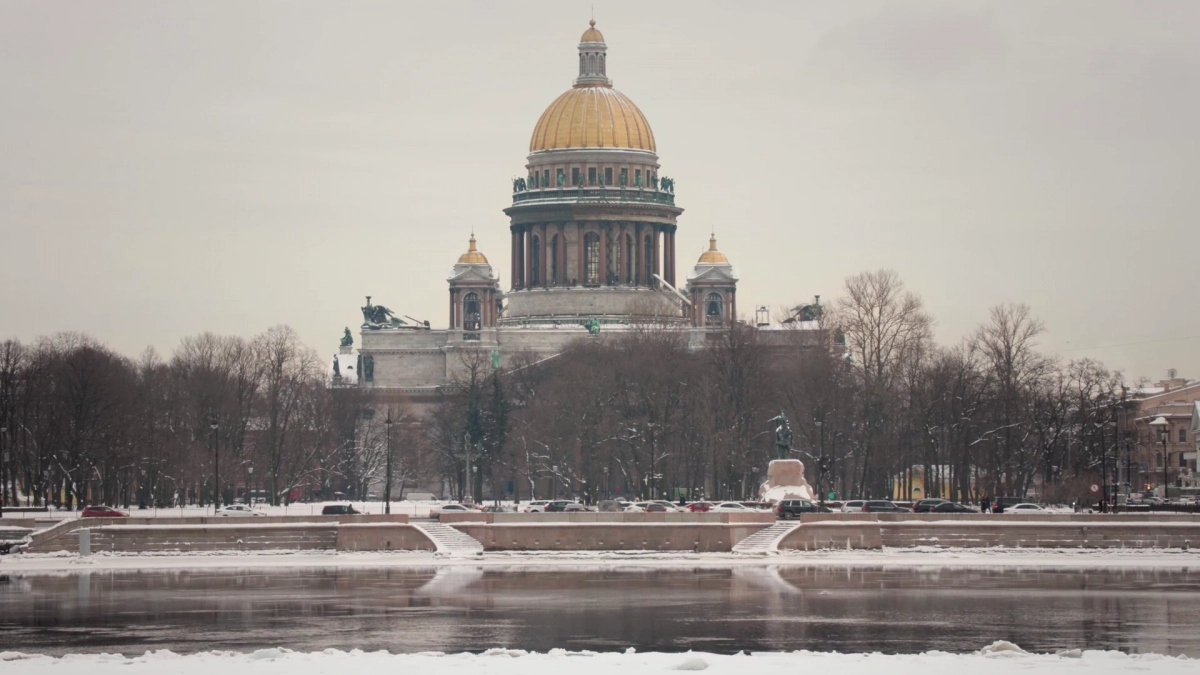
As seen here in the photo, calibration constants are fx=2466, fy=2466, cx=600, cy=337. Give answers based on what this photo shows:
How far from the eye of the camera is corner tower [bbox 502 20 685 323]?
170750mm

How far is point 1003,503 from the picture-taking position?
3666 inches

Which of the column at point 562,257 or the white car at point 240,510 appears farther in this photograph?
the column at point 562,257

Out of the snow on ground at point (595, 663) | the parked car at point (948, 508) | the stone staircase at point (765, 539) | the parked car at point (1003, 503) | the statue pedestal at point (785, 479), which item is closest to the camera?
the snow on ground at point (595, 663)

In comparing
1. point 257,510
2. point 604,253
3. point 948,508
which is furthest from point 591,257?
point 948,508

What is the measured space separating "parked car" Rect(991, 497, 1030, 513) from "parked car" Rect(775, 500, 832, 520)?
713 centimetres

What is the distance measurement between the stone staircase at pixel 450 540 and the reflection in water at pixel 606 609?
20.7ft

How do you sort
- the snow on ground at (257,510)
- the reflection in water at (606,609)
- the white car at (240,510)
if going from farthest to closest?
1. the white car at (240,510)
2. the snow on ground at (257,510)
3. the reflection in water at (606,609)

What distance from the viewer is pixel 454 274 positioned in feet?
565

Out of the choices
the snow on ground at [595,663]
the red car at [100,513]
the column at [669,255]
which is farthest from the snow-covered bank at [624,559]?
the column at [669,255]

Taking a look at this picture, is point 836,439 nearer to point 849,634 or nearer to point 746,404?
point 746,404

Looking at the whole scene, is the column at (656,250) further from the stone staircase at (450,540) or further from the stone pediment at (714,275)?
the stone staircase at (450,540)

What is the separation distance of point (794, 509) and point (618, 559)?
46.7 feet

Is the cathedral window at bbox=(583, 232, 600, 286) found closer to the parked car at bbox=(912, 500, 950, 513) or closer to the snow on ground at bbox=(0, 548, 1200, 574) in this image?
the parked car at bbox=(912, 500, 950, 513)

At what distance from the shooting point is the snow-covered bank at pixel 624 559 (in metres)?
70.8
